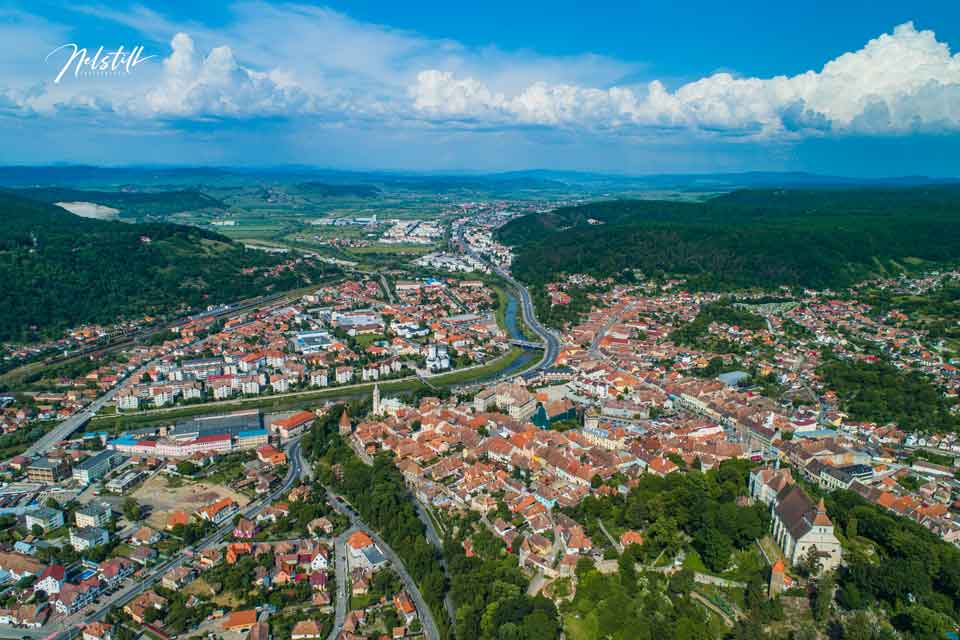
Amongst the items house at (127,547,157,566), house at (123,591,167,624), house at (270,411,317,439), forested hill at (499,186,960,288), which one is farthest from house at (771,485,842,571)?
forested hill at (499,186,960,288)

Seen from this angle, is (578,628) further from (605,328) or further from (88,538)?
(605,328)

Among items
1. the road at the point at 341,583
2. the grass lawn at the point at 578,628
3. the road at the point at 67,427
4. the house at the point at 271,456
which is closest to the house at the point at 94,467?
the road at the point at 67,427

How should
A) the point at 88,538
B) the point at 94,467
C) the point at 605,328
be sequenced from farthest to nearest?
the point at 605,328 → the point at 94,467 → the point at 88,538

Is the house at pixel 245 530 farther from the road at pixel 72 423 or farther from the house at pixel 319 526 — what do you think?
the road at pixel 72 423

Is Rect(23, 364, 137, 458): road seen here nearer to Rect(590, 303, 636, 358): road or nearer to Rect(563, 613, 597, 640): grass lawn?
Rect(563, 613, 597, 640): grass lawn

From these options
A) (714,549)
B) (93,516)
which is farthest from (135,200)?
(714,549)

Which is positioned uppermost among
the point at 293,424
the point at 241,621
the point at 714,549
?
the point at 714,549
